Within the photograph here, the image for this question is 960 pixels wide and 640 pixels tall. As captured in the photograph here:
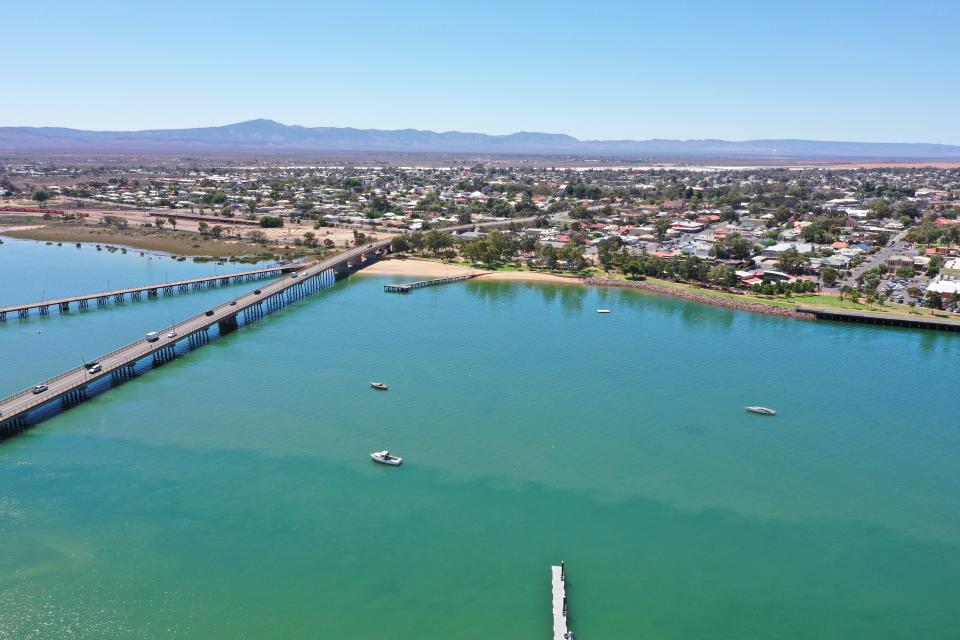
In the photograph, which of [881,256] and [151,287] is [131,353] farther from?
[881,256]

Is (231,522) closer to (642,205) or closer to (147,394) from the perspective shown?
(147,394)

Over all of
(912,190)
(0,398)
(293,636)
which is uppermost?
(912,190)

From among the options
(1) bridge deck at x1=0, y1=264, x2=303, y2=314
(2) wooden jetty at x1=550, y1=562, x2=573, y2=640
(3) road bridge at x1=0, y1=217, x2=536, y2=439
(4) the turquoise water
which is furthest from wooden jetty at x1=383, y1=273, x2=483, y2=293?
(2) wooden jetty at x1=550, y1=562, x2=573, y2=640

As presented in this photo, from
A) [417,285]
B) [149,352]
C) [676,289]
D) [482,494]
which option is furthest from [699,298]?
[149,352]

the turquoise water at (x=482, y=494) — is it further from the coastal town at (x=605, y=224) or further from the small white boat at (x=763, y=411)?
the coastal town at (x=605, y=224)

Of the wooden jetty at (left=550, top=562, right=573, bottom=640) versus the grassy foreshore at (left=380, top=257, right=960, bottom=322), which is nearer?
the wooden jetty at (left=550, top=562, right=573, bottom=640)

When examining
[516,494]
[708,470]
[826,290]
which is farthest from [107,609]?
[826,290]

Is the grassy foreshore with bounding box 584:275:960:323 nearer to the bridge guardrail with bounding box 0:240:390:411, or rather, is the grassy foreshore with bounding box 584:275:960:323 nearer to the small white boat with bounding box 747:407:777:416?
the small white boat with bounding box 747:407:777:416
